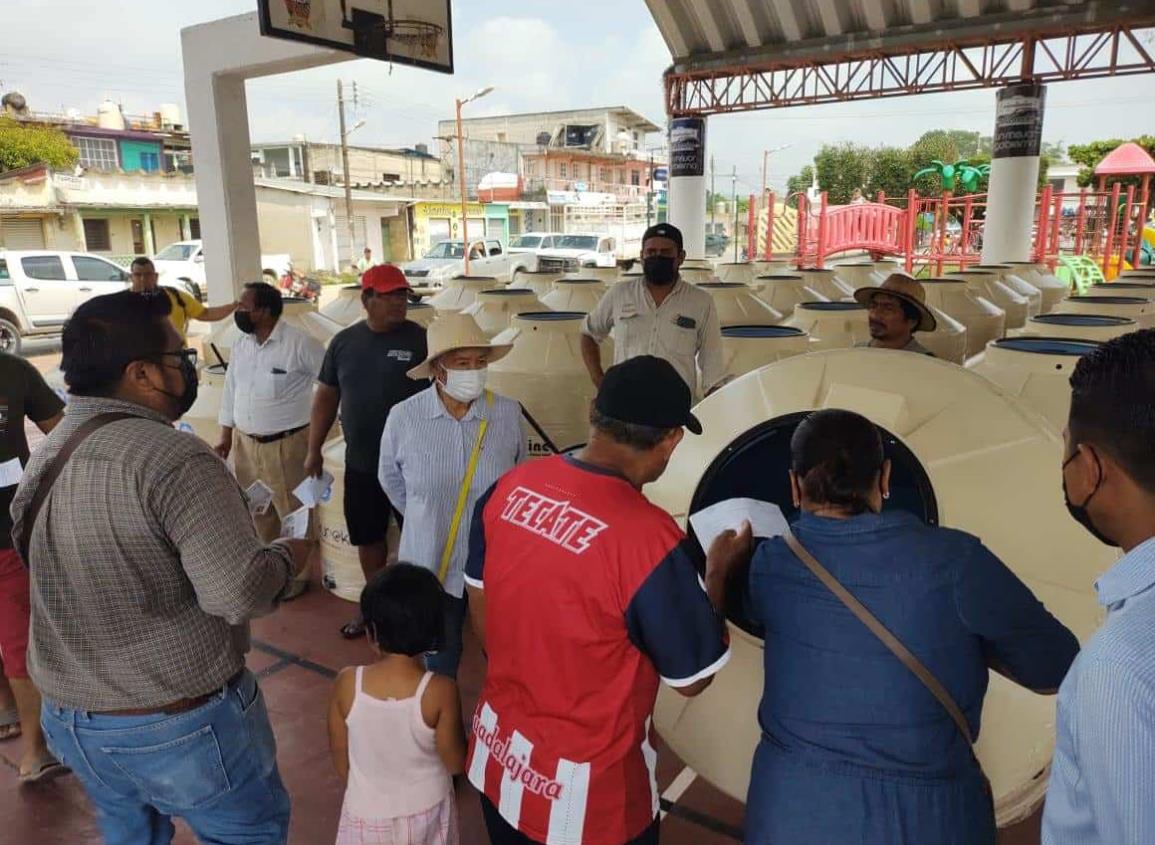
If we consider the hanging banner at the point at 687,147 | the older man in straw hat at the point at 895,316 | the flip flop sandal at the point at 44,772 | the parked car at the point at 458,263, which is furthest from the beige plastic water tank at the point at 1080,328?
the parked car at the point at 458,263

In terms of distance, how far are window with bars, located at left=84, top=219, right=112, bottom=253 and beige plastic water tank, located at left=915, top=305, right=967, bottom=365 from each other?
26.5 m

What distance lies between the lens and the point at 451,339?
2596mm

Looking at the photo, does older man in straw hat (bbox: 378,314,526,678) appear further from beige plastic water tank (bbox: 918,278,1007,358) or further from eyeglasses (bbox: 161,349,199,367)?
beige plastic water tank (bbox: 918,278,1007,358)

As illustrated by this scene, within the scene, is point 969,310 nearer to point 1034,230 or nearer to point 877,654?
point 877,654

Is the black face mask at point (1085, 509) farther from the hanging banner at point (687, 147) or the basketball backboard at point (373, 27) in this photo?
the hanging banner at point (687, 147)

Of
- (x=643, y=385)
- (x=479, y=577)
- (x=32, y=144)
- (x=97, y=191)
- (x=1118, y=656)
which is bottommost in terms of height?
(x=479, y=577)

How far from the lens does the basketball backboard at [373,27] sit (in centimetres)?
556

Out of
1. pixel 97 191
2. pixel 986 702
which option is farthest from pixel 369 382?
pixel 97 191

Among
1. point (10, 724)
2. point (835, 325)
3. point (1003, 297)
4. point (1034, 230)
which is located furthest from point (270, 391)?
point (1034, 230)

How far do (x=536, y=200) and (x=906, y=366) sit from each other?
37.3m

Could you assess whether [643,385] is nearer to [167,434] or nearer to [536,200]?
[167,434]

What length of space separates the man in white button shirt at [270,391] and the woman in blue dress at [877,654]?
2.90 meters

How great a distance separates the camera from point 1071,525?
1.74 meters

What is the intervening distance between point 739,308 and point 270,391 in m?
3.06
